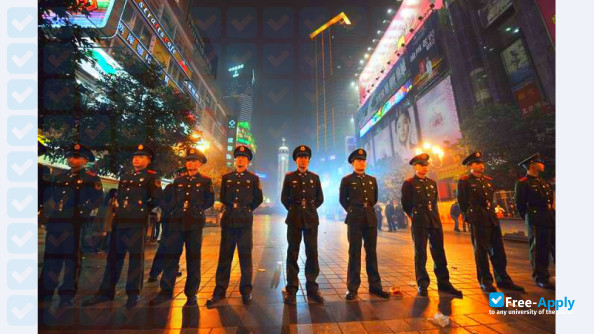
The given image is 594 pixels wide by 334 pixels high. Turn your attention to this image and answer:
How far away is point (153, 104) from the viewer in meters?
8.88

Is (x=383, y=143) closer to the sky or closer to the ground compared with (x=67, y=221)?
closer to the sky

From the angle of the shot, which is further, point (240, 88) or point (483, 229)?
point (240, 88)

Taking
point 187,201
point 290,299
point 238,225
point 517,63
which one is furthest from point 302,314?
point 517,63

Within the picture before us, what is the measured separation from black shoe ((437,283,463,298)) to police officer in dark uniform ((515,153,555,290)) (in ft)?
5.94

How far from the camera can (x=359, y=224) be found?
458 cm

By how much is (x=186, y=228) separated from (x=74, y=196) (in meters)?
1.98

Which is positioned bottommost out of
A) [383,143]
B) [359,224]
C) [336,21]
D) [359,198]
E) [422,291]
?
[422,291]

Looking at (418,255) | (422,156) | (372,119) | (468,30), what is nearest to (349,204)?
(418,255)

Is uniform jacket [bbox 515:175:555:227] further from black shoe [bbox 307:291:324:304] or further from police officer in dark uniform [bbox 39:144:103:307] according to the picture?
police officer in dark uniform [bbox 39:144:103:307]

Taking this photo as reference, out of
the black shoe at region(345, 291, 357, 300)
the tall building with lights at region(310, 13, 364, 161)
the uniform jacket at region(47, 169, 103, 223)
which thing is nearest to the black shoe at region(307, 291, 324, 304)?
the black shoe at region(345, 291, 357, 300)

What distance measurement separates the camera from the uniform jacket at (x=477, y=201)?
490 centimetres

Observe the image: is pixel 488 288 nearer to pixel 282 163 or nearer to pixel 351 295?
pixel 351 295

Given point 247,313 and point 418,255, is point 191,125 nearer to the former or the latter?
point 247,313

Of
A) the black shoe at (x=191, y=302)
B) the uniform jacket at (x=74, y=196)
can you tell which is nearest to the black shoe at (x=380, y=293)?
the black shoe at (x=191, y=302)
